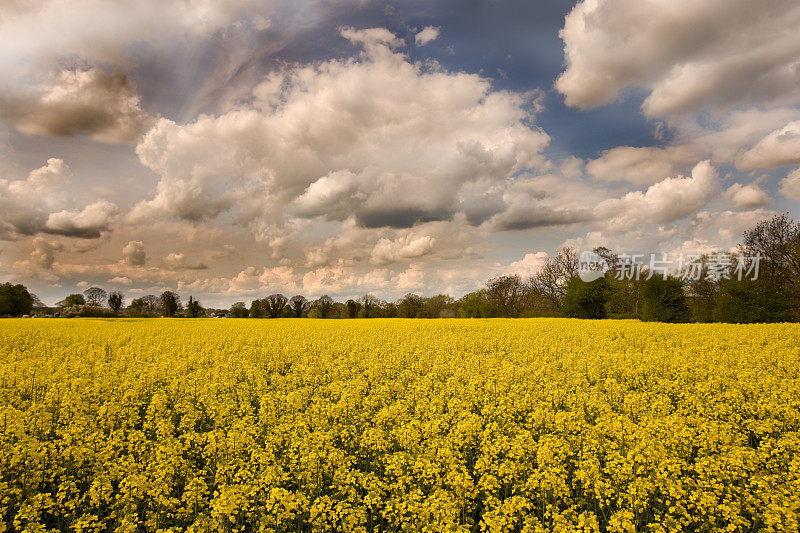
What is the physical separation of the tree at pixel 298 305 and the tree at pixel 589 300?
2267 inches

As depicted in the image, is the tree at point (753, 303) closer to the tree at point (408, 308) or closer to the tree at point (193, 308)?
the tree at point (408, 308)

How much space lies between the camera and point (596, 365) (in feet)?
43.4

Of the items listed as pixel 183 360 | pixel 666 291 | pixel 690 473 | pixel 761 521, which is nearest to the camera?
pixel 761 521

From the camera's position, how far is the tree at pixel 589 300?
49.2 metres

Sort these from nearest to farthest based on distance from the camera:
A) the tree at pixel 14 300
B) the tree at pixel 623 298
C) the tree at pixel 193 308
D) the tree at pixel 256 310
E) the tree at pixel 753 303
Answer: the tree at pixel 753 303 → the tree at pixel 623 298 → the tree at pixel 14 300 → the tree at pixel 193 308 → the tree at pixel 256 310

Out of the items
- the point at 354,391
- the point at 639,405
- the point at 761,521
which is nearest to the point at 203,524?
the point at 354,391

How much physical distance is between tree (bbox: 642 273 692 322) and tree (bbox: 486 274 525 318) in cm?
3079

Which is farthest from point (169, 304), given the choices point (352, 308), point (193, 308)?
point (352, 308)

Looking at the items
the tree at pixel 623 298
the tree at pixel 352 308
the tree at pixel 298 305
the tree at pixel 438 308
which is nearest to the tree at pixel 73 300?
the tree at pixel 298 305

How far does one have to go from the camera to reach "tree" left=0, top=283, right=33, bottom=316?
62869 mm

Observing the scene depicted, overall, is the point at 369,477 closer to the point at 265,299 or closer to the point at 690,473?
the point at 690,473

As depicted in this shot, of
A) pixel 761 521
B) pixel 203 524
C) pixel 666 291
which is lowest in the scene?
pixel 761 521

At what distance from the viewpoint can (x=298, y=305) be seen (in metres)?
87.1

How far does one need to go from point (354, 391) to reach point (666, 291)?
39.3 m
